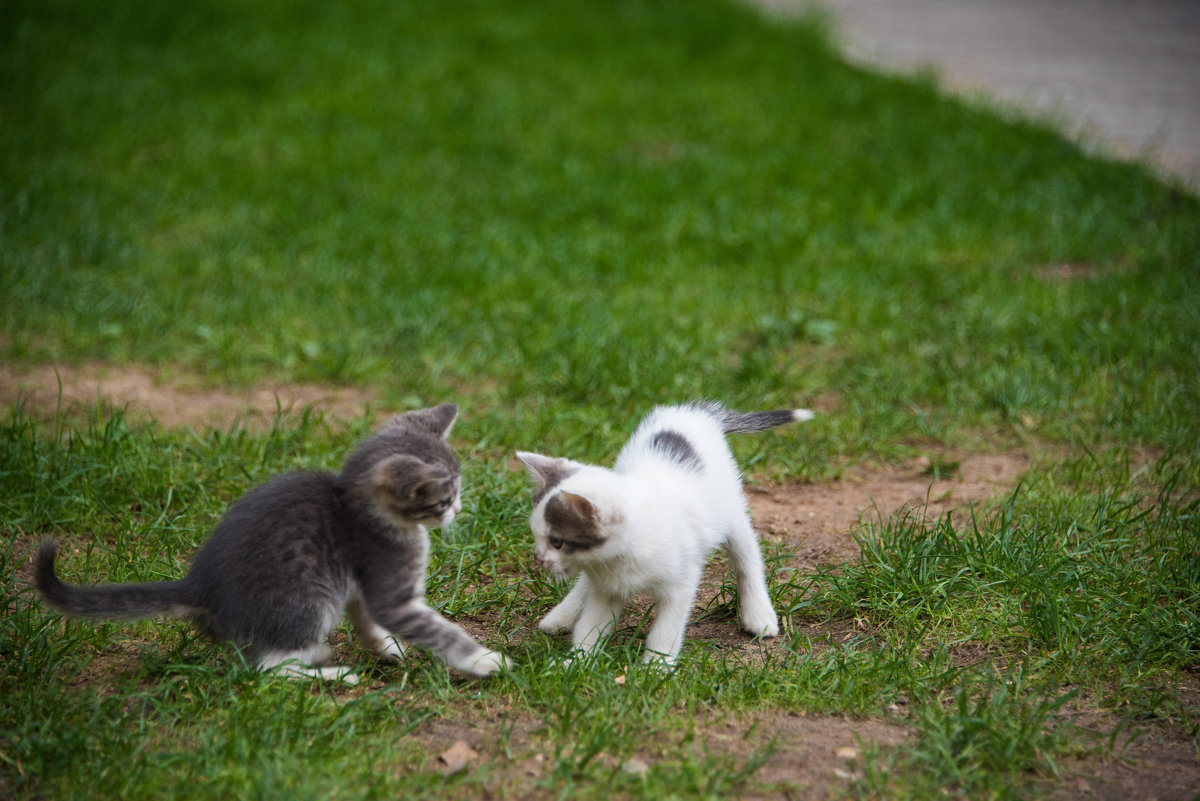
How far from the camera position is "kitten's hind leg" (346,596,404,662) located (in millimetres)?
3547

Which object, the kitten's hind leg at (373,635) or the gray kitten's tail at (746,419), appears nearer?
the kitten's hind leg at (373,635)

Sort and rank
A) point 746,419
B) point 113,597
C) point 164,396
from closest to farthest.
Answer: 1. point 113,597
2. point 746,419
3. point 164,396

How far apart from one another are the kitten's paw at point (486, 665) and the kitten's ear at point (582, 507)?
0.53 meters

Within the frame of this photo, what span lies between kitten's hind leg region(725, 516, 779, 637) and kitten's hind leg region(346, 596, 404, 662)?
1.20 meters

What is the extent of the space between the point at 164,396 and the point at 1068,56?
413 inches

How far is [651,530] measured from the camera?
3.47 meters

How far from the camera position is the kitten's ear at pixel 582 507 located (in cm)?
332

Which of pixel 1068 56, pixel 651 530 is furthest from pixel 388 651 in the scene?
pixel 1068 56

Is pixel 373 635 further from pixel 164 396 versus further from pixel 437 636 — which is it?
pixel 164 396

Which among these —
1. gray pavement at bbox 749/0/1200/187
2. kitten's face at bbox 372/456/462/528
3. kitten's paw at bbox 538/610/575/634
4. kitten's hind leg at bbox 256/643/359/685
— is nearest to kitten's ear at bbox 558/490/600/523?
kitten's face at bbox 372/456/462/528

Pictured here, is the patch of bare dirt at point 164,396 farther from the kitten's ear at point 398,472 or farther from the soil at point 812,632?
the kitten's ear at point 398,472

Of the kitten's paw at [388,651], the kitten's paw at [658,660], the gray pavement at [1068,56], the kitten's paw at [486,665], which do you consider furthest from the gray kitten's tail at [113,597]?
the gray pavement at [1068,56]

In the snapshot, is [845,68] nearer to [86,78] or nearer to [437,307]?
[437,307]

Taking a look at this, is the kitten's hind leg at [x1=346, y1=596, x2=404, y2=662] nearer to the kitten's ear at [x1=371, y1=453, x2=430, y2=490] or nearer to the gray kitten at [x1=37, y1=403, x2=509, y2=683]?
the gray kitten at [x1=37, y1=403, x2=509, y2=683]
